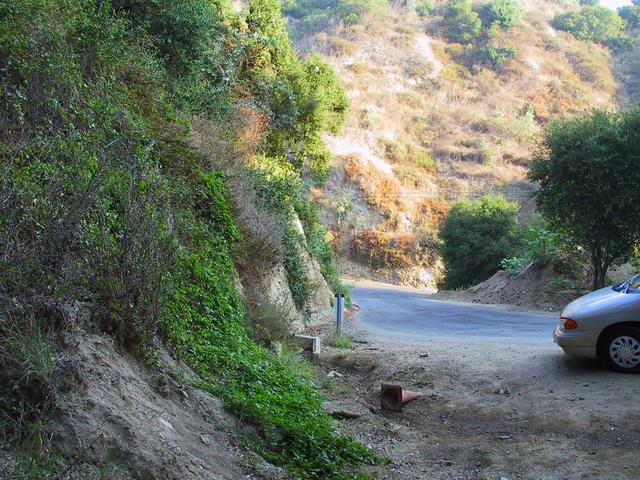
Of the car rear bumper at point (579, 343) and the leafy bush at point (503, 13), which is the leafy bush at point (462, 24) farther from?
the car rear bumper at point (579, 343)

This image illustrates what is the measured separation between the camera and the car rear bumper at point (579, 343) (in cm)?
883

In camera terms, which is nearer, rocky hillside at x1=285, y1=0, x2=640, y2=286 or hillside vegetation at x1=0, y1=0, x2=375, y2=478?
hillside vegetation at x1=0, y1=0, x2=375, y2=478

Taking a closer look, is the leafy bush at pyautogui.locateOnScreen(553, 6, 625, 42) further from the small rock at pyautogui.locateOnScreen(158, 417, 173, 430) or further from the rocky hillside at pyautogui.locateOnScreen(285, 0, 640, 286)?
the small rock at pyautogui.locateOnScreen(158, 417, 173, 430)

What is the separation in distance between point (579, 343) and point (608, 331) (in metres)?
0.42

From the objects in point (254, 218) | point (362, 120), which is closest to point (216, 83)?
point (254, 218)

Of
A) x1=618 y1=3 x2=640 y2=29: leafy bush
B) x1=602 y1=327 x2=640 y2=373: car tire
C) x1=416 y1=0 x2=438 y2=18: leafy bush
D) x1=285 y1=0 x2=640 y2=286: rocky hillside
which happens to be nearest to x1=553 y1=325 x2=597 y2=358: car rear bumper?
x1=602 y1=327 x2=640 y2=373: car tire

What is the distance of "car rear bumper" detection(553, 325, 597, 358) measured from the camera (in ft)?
29.0

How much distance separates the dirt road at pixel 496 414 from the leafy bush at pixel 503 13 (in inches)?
3361

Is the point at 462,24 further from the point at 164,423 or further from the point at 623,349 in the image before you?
the point at 164,423

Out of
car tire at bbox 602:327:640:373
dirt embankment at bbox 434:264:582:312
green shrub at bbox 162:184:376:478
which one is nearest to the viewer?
green shrub at bbox 162:184:376:478

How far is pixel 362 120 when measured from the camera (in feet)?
215

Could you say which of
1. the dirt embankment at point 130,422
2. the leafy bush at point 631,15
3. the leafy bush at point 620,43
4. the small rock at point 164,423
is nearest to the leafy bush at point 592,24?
the leafy bush at point 620,43

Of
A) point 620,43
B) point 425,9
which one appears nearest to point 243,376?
point 425,9

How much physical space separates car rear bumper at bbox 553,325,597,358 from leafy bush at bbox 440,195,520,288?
2880 cm
